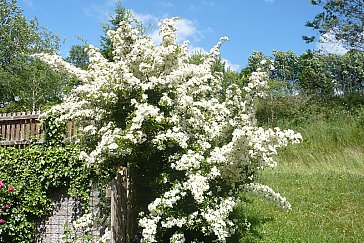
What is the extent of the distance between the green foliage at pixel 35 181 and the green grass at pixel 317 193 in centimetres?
251

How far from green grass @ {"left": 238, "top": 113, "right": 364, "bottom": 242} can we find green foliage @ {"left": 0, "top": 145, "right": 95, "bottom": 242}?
8.24 feet

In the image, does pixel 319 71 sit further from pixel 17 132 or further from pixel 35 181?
pixel 35 181

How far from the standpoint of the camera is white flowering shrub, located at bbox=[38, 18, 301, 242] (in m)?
4.19

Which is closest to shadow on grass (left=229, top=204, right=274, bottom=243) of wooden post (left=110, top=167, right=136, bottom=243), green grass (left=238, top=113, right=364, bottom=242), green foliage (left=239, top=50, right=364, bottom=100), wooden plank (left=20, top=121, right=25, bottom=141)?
green grass (left=238, top=113, right=364, bottom=242)

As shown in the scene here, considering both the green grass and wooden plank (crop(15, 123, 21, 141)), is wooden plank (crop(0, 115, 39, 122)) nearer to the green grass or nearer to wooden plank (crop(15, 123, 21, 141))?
wooden plank (crop(15, 123, 21, 141))

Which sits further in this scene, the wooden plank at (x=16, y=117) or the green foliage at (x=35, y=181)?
the wooden plank at (x=16, y=117)

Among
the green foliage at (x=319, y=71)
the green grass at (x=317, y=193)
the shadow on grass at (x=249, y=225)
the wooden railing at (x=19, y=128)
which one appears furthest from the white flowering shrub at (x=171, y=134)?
the green foliage at (x=319, y=71)

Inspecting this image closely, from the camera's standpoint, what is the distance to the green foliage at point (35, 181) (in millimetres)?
6160

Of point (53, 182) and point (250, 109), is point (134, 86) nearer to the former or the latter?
point (250, 109)

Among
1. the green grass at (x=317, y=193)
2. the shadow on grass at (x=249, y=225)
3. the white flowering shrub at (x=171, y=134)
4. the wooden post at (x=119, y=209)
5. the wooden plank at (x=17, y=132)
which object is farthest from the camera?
the wooden plank at (x=17, y=132)

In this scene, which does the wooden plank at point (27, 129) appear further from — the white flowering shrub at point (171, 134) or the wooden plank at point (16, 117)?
the white flowering shrub at point (171, 134)

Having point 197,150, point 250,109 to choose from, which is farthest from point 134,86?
point 250,109

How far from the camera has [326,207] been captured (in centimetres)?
619

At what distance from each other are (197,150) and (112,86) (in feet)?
3.76
